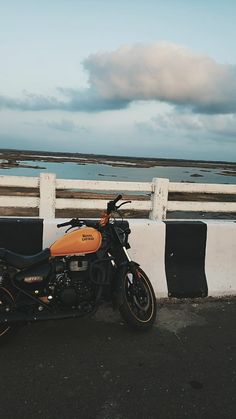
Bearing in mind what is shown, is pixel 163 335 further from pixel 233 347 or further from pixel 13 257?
pixel 13 257

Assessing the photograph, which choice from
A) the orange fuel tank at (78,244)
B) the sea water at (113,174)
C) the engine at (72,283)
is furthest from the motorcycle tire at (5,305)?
the sea water at (113,174)

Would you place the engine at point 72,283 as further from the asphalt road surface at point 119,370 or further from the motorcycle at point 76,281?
the asphalt road surface at point 119,370

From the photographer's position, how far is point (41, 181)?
21.8 ft

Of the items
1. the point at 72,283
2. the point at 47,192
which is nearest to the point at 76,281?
the point at 72,283

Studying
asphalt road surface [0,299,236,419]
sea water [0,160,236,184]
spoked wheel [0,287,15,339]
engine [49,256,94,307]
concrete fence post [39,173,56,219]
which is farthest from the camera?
sea water [0,160,236,184]

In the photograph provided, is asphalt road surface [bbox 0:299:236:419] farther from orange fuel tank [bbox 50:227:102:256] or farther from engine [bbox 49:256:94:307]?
orange fuel tank [bbox 50:227:102:256]

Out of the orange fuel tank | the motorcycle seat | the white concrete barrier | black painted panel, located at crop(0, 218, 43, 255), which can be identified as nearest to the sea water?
the white concrete barrier

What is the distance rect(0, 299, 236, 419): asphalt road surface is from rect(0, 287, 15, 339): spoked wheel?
0.15m

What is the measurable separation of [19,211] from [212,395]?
1757 cm

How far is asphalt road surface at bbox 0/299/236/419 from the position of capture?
123 inches

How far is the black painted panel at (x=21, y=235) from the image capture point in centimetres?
529

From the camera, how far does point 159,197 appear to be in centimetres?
702

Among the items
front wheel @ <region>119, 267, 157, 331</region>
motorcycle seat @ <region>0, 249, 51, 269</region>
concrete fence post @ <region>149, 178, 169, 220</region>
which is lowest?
front wheel @ <region>119, 267, 157, 331</region>

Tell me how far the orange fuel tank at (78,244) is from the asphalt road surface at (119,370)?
34.5 inches
